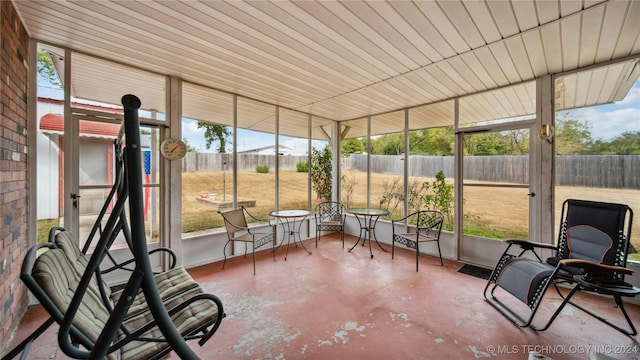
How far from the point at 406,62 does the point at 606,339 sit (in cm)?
322

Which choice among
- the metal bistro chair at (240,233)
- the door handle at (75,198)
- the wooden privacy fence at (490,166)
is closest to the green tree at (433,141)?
the wooden privacy fence at (490,166)

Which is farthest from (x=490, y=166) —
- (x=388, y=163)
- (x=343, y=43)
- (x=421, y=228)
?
(x=343, y=43)

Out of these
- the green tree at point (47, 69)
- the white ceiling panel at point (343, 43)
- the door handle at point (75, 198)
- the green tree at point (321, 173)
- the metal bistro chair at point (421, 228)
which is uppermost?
the white ceiling panel at point (343, 43)

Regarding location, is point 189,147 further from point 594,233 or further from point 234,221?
point 594,233

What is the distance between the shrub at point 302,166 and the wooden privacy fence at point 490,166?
0.27 feet

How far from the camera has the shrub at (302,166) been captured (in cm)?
542

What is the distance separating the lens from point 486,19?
2.13 meters

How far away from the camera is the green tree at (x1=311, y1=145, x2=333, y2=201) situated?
569 cm

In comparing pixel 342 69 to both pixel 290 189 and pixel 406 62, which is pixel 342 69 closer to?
pixel 406 62

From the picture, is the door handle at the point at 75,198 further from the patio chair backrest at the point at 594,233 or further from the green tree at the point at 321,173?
the patio chair backrest at the point at 594,233

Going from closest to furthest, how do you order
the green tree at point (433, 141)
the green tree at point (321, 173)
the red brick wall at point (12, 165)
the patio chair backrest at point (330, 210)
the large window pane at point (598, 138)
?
1. the red brick wall at point (12, 165)
2. the large window pane at point (598, 138)
3. the green tree at point (433, 141)
4. the patio chair backrest at point (330, 210)
5. the green tree at point (321, 173)

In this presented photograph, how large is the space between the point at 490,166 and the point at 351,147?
2835 millimetres

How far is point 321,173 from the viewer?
19.1 ft

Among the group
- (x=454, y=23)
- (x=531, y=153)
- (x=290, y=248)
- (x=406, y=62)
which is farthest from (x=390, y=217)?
(x=454, y=23)
